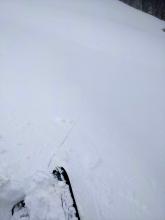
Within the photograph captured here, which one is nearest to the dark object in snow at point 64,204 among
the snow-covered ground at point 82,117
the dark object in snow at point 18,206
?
the dark object in snow at point 18,206

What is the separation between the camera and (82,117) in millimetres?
4027

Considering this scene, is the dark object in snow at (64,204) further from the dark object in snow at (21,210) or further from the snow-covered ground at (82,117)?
the snow-covered ground at (82,117)

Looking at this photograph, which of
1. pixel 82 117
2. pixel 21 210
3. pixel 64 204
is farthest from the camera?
pixel 82 117

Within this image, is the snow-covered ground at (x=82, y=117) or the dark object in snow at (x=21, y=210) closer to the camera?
the dark object in snow at (x=21, y=210)

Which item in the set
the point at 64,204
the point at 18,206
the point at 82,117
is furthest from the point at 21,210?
the point at 82,117

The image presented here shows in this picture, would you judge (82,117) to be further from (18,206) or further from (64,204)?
(18,206)

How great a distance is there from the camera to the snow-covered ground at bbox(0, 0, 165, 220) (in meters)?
2.85

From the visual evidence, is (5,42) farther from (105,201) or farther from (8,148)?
(105,201)

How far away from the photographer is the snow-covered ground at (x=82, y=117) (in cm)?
285

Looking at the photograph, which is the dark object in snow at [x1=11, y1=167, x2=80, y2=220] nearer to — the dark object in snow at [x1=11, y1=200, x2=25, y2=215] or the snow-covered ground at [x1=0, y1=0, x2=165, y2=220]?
the dark object in snow at [x1=11, y1=200, x2=25, y2=215]

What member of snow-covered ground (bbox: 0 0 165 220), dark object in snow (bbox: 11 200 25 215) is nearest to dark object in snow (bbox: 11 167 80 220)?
dark object in snow (bbox: 11 200 25 215)

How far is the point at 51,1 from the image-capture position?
1061cm

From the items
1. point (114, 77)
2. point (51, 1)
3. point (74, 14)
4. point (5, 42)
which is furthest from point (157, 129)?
point (51, 1)

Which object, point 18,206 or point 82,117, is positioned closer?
point 18,206
